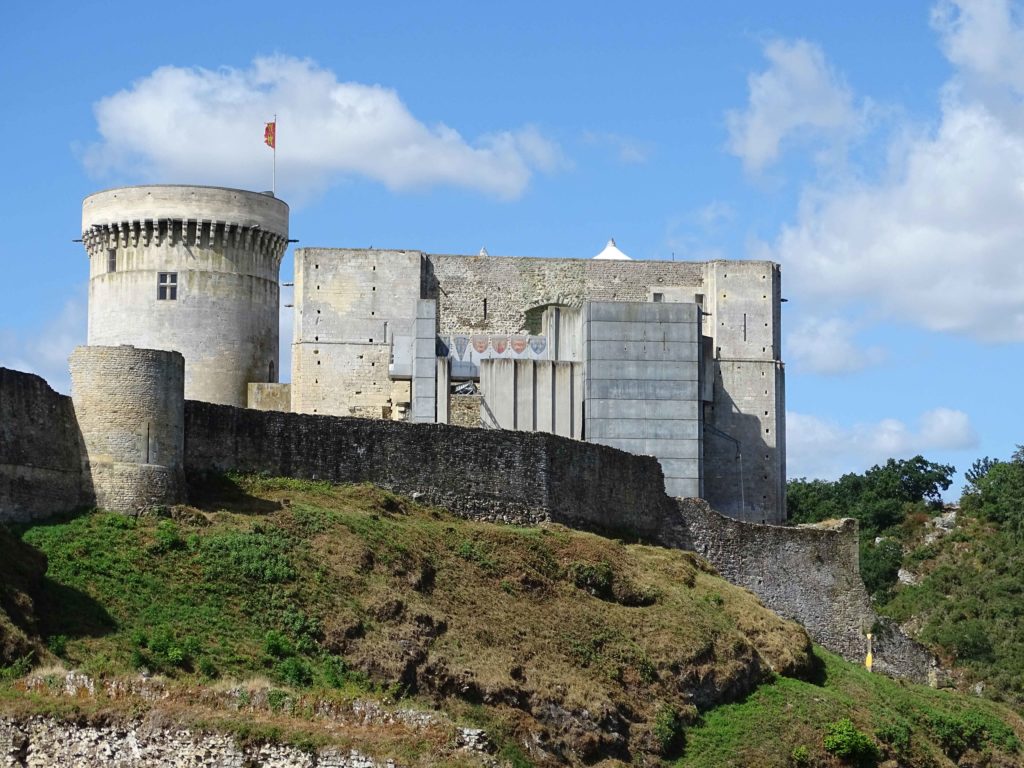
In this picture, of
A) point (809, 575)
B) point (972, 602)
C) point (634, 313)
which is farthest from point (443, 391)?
point (972, 602)

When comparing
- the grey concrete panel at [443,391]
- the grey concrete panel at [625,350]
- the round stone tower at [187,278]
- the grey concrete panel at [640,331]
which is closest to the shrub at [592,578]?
the grey concrete panel at [443,391]

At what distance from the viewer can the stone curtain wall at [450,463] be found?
4947 centimetres

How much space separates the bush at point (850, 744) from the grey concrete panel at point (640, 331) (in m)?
17.3

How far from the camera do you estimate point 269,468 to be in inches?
1967

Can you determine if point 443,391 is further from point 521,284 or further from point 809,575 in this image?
point 809,575

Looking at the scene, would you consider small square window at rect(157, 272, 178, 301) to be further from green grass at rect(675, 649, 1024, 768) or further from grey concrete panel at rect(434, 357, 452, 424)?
green grass at rect(675, 649, 1024, 768)

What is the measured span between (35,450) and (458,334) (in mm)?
24066

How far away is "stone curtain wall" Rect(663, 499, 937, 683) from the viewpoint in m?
Answer: 58.9

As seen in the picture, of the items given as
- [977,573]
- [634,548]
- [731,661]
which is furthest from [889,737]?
[977,573]

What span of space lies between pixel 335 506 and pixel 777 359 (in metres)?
22.9

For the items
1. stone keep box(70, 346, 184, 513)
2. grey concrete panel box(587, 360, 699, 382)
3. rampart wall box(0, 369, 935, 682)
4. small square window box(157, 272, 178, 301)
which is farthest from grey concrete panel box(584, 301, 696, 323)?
stone keep box(70, 346, 184, 513)

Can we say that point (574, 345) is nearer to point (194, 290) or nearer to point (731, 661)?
point (194, 290)

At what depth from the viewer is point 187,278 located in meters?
63.2

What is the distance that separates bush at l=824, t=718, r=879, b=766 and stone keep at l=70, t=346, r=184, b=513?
48.1ft
